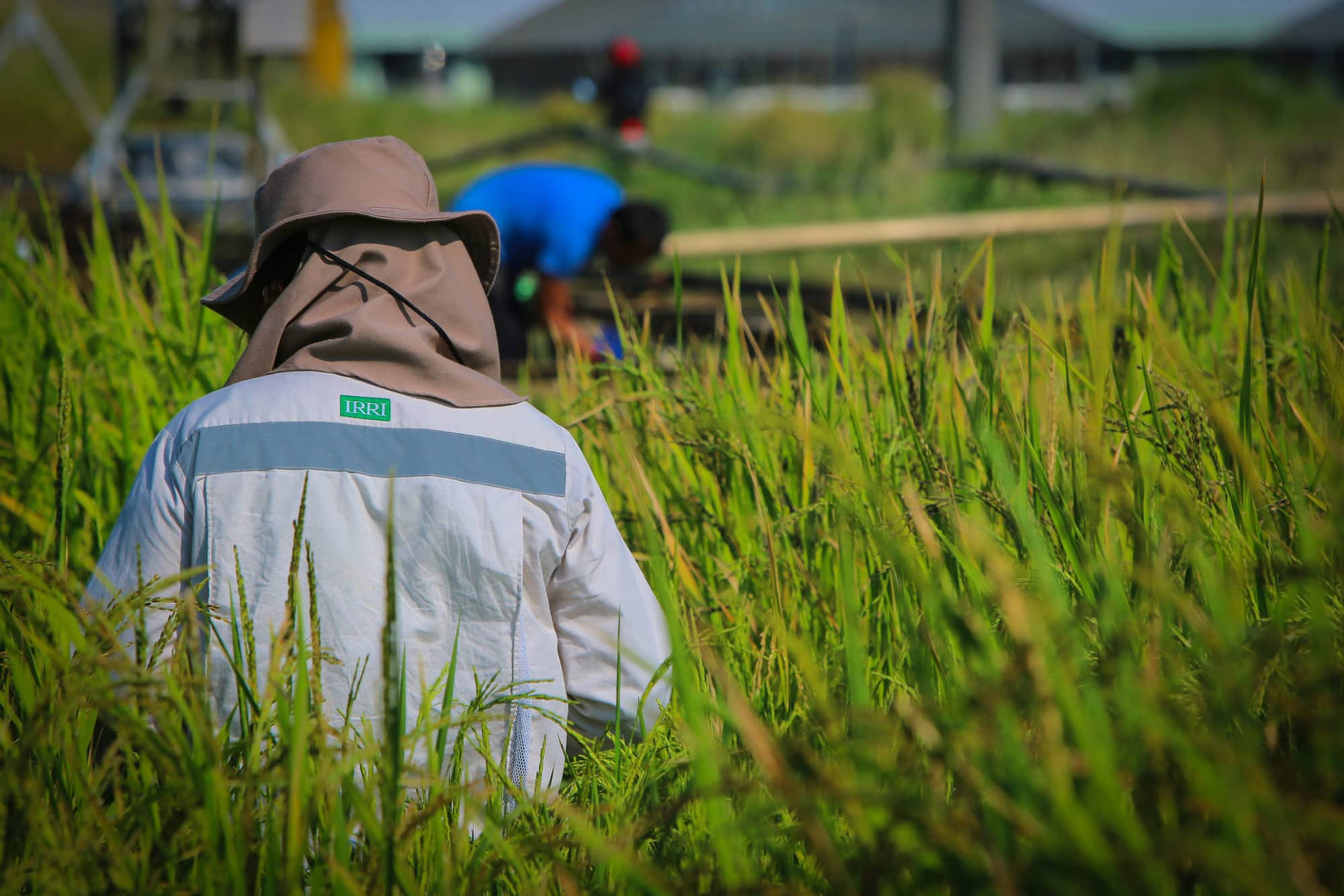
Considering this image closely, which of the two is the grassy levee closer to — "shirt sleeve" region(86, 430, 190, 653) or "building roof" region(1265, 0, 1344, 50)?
"shirt sleeve" region(86, 430, 190, 653)

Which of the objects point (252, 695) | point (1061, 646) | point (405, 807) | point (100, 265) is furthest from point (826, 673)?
point (100, 265)

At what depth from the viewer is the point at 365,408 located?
166 centimetres

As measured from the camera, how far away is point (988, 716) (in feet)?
3.43

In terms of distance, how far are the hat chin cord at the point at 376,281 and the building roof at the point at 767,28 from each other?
1763 inches

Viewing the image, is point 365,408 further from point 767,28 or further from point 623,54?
point 767,28

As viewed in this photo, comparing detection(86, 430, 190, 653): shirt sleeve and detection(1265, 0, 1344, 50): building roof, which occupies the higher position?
detection(1265, 0, 1344, 50): building roof

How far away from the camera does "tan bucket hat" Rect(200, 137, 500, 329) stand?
175 centimetres

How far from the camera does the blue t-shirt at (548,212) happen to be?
5051mm

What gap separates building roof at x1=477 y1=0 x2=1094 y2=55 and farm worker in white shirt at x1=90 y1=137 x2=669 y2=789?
4475 centimetres

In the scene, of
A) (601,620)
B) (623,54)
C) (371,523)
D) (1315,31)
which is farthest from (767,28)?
(371,523)

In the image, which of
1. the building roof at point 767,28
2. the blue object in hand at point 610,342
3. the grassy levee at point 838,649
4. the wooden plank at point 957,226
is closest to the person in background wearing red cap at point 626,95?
the wooden plank at point 957,226

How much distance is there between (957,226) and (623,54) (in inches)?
379

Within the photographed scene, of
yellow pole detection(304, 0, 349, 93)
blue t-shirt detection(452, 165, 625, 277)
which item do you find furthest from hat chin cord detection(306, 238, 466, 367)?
yellow pole detection(304, 0, 349, 93)

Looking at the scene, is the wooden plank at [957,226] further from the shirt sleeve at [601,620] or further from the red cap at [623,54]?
the red cap at [623,54]
